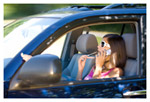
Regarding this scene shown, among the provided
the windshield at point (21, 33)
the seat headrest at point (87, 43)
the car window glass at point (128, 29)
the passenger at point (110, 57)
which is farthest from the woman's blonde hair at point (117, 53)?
the windshield at point (21, 33)

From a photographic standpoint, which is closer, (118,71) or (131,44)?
(118,71)

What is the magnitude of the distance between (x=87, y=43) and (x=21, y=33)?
0.86 meters

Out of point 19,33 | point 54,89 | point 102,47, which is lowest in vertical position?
point 54,89

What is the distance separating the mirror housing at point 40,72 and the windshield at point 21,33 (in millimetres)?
249

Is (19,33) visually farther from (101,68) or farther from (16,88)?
(101,68)

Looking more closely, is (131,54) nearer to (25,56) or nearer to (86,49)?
(86,49)

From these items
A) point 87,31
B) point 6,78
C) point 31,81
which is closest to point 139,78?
point 31,81

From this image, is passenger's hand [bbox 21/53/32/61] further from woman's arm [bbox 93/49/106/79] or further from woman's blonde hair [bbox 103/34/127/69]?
woman's blonde hair [bbox 103/34/127/69]

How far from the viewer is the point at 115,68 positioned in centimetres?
223

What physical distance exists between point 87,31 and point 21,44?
4.15 feet

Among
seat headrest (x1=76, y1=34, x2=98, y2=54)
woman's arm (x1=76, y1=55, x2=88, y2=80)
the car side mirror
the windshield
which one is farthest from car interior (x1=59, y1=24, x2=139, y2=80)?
the car side mirror

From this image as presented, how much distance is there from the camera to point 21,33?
2080 mm

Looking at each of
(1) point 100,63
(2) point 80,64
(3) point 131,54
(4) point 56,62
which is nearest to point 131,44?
(3) point 131,54

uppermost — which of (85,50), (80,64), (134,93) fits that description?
(85,50)
